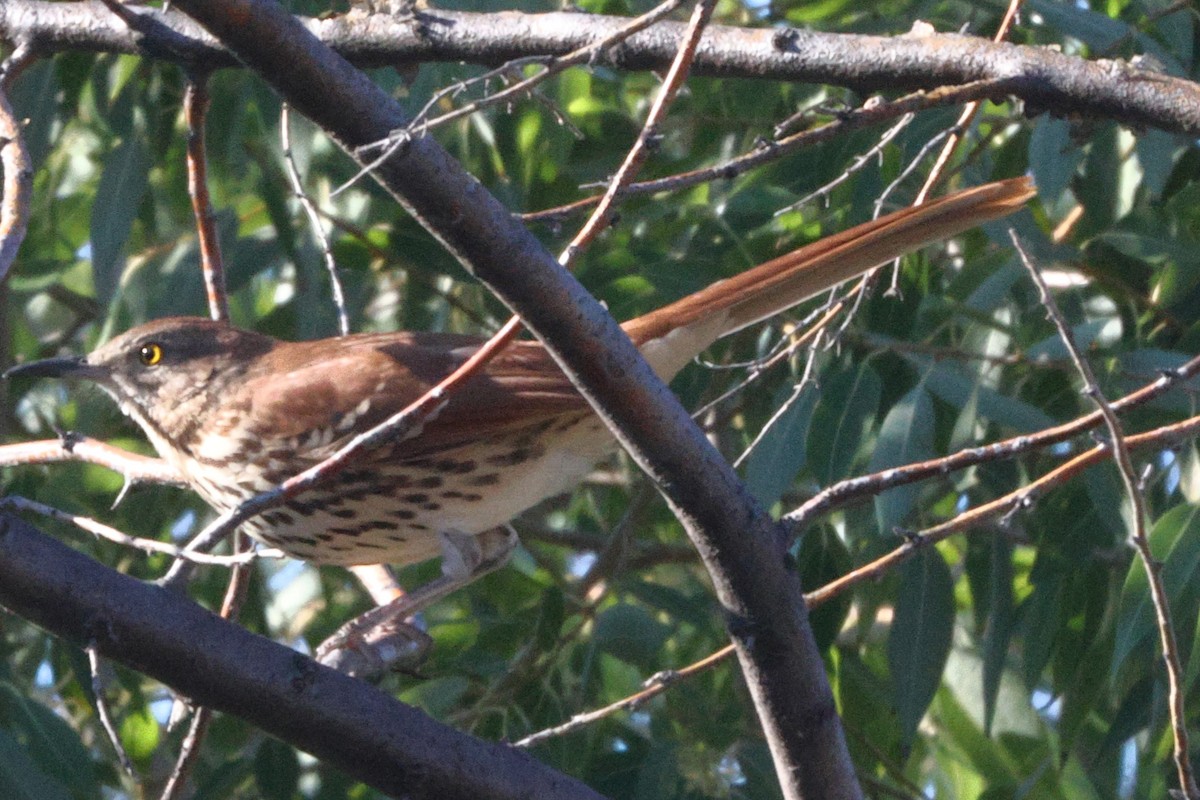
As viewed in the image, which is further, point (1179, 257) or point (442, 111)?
point (442, 111)

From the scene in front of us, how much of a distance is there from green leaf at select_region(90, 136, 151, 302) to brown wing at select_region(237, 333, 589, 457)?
0.75 m

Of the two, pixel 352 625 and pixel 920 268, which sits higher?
pixel 920 268

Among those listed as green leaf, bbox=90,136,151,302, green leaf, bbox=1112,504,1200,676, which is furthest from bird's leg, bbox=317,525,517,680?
→ green leaf, bbox=1112,504,1200,676

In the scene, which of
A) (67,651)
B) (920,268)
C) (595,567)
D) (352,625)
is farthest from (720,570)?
(595,567)

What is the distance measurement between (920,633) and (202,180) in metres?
1.57

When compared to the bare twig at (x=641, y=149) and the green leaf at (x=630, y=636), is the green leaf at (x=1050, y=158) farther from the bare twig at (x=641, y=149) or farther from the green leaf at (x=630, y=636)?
the bare twig at (x=641, y=149)

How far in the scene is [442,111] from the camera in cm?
376

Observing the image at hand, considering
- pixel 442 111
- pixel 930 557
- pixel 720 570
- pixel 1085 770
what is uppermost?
pixel 442 111

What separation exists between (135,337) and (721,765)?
1501 millimetres

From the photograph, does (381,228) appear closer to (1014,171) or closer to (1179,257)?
(1014,171)

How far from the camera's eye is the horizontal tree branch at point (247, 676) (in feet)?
5.85

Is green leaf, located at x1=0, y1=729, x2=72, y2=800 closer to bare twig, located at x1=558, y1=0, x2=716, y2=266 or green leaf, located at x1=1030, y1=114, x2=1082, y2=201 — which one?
bare twig, located at x1=558, y1=0, x2=716, y2=266

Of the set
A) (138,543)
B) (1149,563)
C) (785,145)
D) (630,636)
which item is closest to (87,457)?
(138,543)

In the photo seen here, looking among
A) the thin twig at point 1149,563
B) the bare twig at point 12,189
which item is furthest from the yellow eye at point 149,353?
the thin twig at point 1149,563
